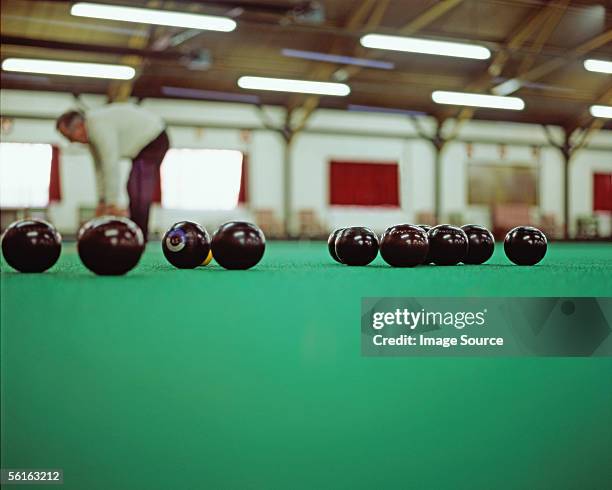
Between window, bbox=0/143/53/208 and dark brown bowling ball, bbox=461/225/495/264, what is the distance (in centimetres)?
1402

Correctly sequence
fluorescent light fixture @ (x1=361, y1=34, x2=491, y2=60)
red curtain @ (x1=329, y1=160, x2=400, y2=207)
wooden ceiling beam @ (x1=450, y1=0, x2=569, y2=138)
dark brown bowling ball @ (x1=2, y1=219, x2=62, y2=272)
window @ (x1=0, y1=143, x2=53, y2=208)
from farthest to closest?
1. red curtain @ (x1=329, y1=160, x2=400, y2=207)
2. window @ (x1=0, y1=143, x2=53, y2=208)
3. wooden ceiling beam @ (x1=450, y1=0, x2=569, y2=138)
4. fluorescent light fixture @ (x1=361, y1=34, x2=491, y2=60)
5. dark brown bowling ball @ (x1=2, y1=219, x2=62, y2=272)

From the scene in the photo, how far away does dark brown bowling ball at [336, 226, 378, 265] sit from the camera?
3438 mm

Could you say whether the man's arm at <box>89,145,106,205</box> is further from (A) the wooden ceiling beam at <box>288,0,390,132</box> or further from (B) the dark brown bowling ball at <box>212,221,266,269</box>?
(A) the wooden ceiling beam at <box>288,0,390,132</box>

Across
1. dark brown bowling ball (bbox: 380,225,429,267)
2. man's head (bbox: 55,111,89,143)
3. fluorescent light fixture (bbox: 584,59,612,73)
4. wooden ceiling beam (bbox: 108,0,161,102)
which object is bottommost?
dark brown bowling ball (bbox: 380,225,429,267)

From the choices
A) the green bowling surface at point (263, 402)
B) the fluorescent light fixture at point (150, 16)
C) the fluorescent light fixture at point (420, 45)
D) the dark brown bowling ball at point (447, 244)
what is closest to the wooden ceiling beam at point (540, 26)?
the fluorescent light fixture at point (420, 45)

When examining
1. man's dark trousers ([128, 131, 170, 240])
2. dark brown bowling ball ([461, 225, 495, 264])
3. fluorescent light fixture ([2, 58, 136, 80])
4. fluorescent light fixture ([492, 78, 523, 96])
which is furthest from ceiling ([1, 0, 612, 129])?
dark brown bowling ball ([461, 225, 495, 264])

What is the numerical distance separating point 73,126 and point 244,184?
13073 mm

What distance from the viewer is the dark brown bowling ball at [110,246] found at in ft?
7.54

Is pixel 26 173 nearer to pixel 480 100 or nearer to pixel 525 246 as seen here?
pixel 480 100

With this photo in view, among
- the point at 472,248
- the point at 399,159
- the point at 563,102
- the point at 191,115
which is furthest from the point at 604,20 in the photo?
the point at 472,248

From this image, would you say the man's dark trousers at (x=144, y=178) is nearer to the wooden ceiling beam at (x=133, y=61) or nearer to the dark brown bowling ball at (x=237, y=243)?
the dark brown bowling ball at (x=237, y=243)

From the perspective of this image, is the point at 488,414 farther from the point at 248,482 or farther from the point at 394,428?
the point at 248,482

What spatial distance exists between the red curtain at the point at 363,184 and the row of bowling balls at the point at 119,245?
605 inches

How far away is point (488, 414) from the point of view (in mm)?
1646
